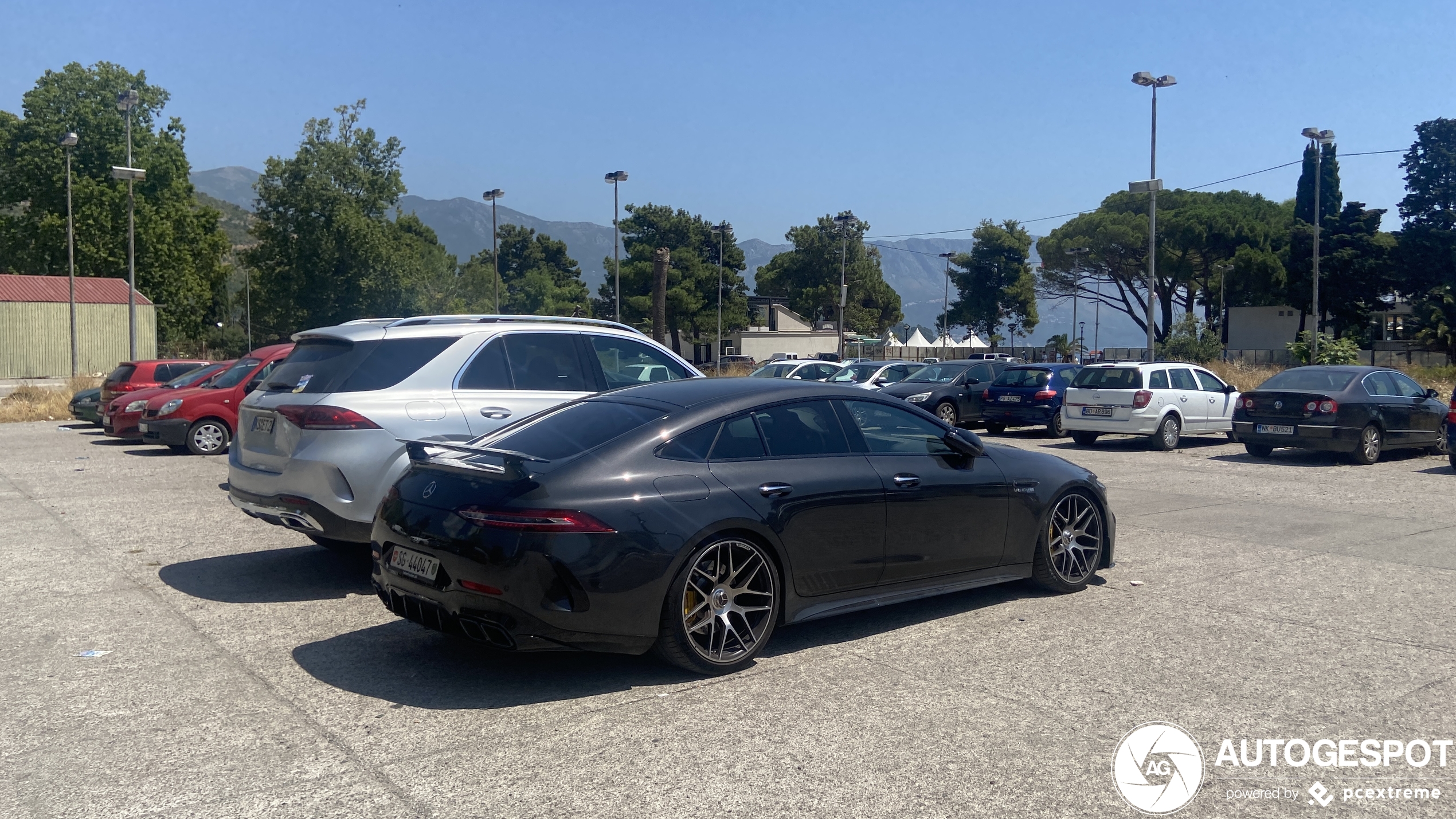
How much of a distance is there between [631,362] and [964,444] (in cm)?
300

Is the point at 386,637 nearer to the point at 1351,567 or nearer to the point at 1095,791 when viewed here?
the point at 1095,791

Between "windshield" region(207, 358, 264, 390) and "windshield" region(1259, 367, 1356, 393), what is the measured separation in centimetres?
1607

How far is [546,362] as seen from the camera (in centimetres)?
801

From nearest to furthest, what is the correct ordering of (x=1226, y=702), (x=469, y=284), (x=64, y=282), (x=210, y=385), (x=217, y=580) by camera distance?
(x=1226, y=702) → (x=217, y=580) → (x=210, y=385) → (x=64, y=282) → (x=469, y=284)

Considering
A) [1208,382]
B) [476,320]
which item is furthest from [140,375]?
[1208,382]

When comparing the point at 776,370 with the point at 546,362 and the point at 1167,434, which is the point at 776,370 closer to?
the point at 1167,434

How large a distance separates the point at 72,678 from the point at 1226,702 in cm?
545

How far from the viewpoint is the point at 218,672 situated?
539 centimetres

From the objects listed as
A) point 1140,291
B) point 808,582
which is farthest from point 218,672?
point 1140,291

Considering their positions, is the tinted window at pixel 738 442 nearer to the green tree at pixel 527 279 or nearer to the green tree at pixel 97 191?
the green tree at pixel 527 279

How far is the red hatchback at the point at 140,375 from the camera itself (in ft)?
67.7

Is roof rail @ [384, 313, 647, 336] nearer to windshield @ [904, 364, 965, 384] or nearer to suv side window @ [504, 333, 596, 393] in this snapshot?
suv side window @ [504, 333, 596, 393]

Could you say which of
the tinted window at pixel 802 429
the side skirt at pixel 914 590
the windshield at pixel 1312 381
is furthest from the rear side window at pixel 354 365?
the windshield at pixel 1312 381

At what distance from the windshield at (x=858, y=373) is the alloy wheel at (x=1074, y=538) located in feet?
57.7
